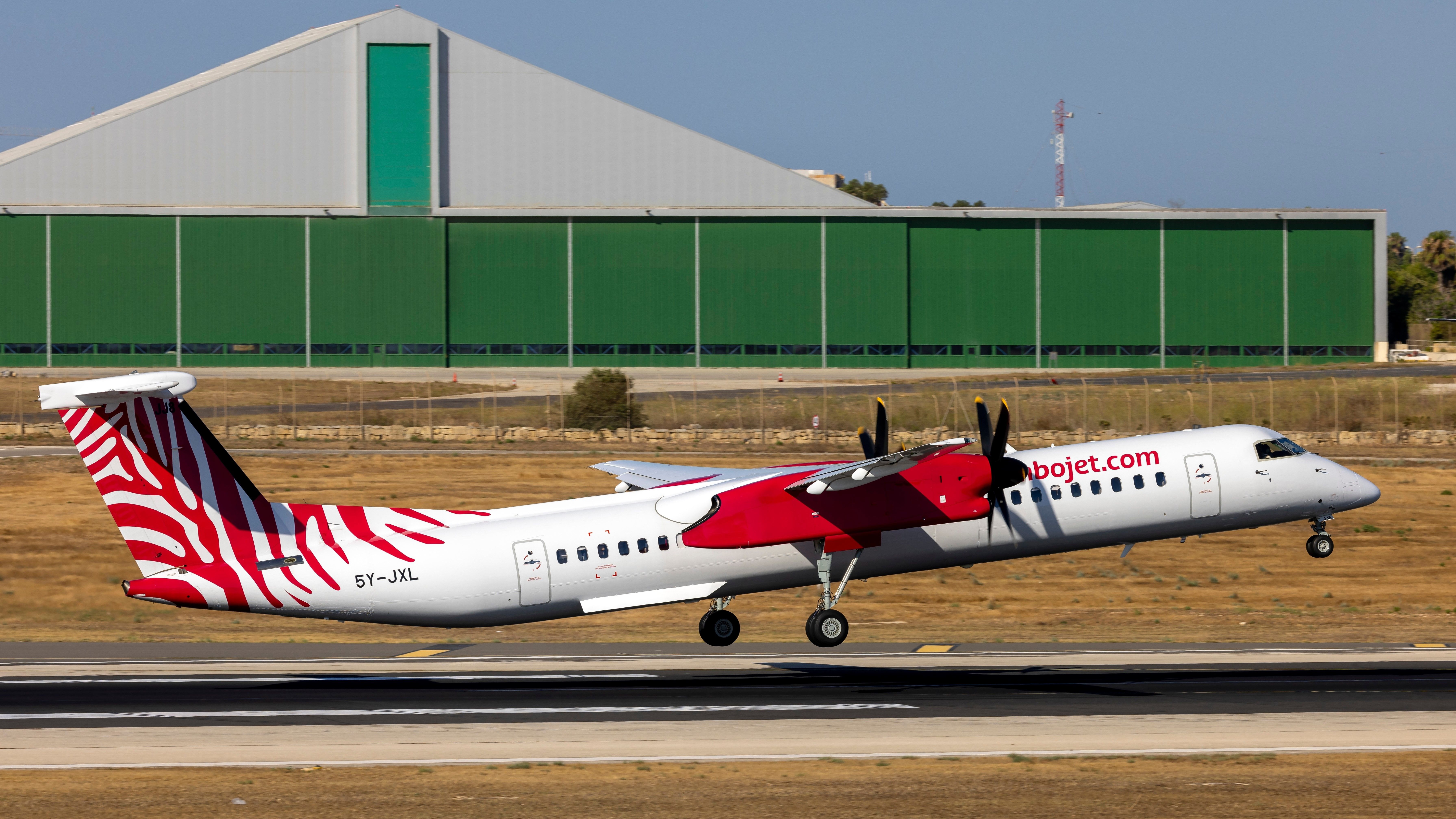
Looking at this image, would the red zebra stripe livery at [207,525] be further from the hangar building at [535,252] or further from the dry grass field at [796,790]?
the hangar building at [535,252]

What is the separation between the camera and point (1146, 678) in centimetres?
3042

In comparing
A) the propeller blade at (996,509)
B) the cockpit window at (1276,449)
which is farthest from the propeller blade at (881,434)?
the cockpit window at (1276,449)

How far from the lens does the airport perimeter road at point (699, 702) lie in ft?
77.7

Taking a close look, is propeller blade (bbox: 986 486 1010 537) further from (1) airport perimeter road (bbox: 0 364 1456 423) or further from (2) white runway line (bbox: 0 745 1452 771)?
(1) airport perimeter road (bbox: 0 364 1456 423)

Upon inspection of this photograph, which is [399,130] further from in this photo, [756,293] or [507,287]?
[756,293]

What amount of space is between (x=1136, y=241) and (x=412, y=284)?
5087cm

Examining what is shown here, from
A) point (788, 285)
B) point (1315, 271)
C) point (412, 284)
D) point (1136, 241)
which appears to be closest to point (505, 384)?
point (412, 284)

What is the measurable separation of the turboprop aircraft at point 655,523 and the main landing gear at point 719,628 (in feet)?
0.17

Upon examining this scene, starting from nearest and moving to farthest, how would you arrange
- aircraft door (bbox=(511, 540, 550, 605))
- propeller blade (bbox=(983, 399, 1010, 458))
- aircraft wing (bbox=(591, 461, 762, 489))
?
propeller blade (bbox=(983, 399, 1010, 458)), aircraft door (bbox=(511, 540, 550, 605)), aircraft wing (bbox=(591, 461, 762, 489))

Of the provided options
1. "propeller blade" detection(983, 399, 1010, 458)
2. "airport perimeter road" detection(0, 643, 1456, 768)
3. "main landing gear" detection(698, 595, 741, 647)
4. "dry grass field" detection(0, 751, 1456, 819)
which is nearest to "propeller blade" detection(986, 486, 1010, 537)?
"propeller blade" detection(983, 399, 1010, 458)

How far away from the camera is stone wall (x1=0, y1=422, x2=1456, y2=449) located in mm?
66250

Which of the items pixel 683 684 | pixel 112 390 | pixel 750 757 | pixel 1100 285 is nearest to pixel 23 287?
pixel 1100 285

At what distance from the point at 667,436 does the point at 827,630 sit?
1552 inches

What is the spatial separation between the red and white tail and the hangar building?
2801 inches
